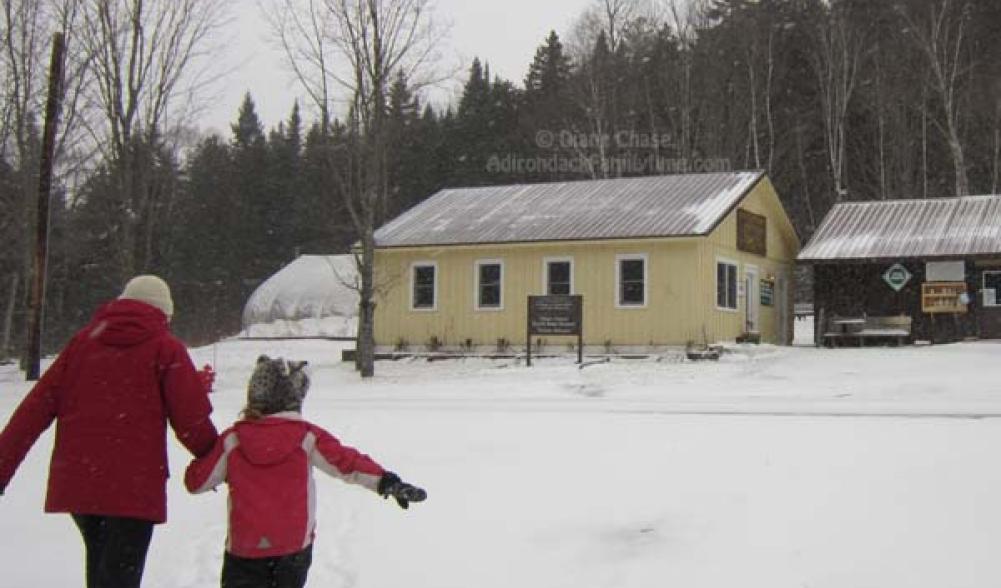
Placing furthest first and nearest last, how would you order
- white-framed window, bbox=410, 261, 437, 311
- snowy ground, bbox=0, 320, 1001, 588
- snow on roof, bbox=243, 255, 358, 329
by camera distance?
snow on roof, bbox=243, 255, 358, 329 < white-framed window, bbox=410, 261, 437, 311 < snowy ground, bbox=0, 320, 1001, 588

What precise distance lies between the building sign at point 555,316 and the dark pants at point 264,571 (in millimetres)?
20279

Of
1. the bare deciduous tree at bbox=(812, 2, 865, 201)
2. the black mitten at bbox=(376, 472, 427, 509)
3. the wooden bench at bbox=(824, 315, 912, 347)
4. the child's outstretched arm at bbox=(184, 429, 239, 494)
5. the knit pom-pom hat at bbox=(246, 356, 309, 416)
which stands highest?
the bare deciduous tree at bbox=(812, 2, 865, 201)

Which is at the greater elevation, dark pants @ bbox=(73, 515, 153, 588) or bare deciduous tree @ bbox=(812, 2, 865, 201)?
bare deciduous tree @ bbox=(812, 2, 865, 201)

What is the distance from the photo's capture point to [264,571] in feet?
15.6

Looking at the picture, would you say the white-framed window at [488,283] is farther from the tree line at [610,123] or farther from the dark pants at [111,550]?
the dark pants at [111,550]

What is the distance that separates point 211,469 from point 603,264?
23339 millimetres

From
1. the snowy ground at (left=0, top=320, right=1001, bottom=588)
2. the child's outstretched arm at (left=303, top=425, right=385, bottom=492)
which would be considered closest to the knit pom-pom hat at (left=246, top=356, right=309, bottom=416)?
the child's outstretched arm at (left=303, top=425, right=385, bottom=492)

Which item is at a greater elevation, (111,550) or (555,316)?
(555,316)

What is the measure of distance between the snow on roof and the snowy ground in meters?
31.5

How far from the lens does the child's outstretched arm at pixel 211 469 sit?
4801 millimetres

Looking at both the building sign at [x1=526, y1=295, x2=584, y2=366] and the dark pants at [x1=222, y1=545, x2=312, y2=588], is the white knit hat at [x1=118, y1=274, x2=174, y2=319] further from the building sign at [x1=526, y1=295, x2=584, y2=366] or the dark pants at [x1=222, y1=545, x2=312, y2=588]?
the building sign at [x1=526, y1=295, x2=584, y2=366]

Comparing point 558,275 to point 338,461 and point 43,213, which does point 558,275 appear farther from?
point 338,461

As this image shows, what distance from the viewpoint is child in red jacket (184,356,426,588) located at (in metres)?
4.73

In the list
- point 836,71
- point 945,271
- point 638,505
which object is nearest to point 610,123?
point 836,71
